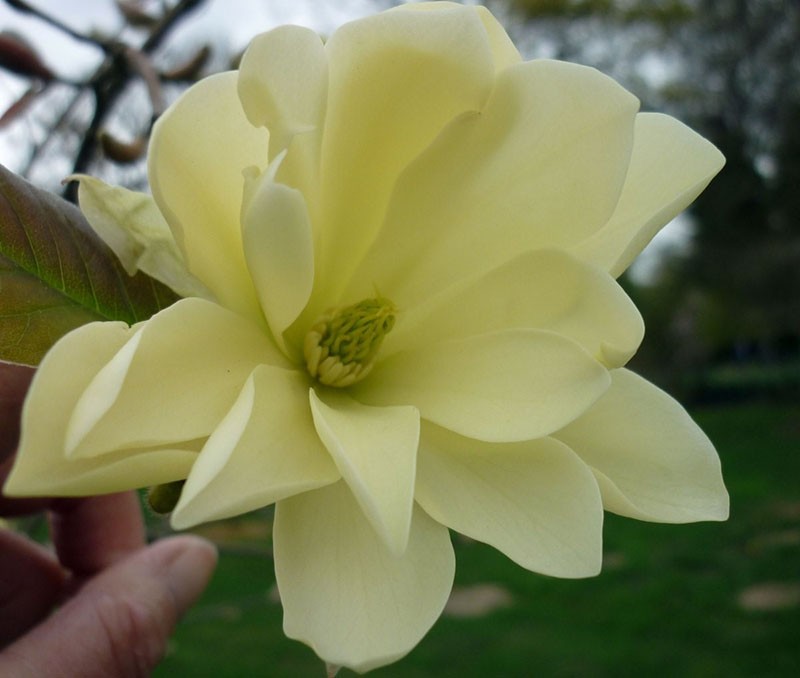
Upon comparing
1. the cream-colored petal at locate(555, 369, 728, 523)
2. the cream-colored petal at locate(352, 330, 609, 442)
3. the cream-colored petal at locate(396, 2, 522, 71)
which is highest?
the cream-colored petal at locate(396, 2, 522, 71)

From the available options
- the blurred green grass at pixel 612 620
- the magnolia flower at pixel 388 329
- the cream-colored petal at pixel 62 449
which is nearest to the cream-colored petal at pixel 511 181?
the magnolia flower at pixel 388 329

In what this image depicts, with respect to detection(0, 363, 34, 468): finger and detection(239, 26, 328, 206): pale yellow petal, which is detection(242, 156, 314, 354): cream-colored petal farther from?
detection(0, 363, 34, 468): finger

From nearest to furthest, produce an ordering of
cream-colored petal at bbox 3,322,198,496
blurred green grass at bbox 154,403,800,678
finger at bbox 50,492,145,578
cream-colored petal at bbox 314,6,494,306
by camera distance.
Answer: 1. cream-colored petal at bbox 3,322,198,496
2. cream-colored petal at bbox 314,6,494,306
3. finger at bbox 50,492,145,578
4. blurred green grass at bbox 154,403,800,678

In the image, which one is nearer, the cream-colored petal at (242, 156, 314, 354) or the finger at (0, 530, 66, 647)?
the cream-colored petal at (242, 156, 314, 354)

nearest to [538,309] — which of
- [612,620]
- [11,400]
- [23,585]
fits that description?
[11,400]

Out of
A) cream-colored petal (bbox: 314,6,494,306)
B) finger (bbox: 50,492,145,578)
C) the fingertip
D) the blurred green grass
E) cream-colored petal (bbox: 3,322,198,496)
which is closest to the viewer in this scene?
cream-colored petal (bbox: 3,322,198,496)

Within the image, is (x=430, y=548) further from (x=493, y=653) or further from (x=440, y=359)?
(x=493, y=653)

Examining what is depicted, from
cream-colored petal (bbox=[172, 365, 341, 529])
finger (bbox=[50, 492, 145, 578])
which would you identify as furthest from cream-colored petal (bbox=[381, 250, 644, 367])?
finger (bbox=[50, 492, 145, 578])
